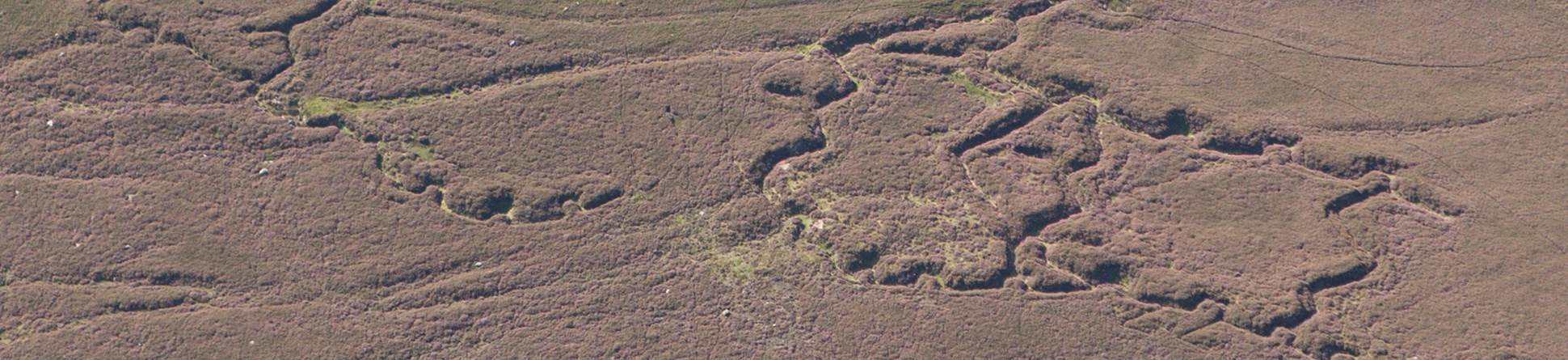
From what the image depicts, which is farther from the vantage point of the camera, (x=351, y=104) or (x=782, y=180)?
(x=351, y=104)

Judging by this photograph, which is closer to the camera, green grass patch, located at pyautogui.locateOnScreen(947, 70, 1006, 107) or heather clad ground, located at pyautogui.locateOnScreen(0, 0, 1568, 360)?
heather clad ground, located at pyautogui.locateOnScreen(0, 0, 1568, 360)

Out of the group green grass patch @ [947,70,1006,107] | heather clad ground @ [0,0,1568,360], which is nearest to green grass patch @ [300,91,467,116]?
heather clad ground @ [0,0,1568,360]

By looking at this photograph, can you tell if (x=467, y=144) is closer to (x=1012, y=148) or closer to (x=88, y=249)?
(x=88, y=249)

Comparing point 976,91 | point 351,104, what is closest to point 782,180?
point 976,91

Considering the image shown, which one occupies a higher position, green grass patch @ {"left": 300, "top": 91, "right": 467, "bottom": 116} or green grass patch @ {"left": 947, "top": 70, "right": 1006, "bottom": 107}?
green grass patch @ {"left": 947, "top": 70, "right": 1006, "bottom": 107}

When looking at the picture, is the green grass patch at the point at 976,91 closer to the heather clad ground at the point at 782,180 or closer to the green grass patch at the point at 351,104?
the heather clad ground at the point at 782,180

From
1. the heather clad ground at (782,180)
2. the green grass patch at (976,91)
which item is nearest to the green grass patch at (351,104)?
the heather clad ground at (782,180)

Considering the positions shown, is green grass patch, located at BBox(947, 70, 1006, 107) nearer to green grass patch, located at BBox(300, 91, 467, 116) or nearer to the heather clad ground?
the heather clad ground

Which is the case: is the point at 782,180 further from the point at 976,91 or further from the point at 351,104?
the point at 351,104
